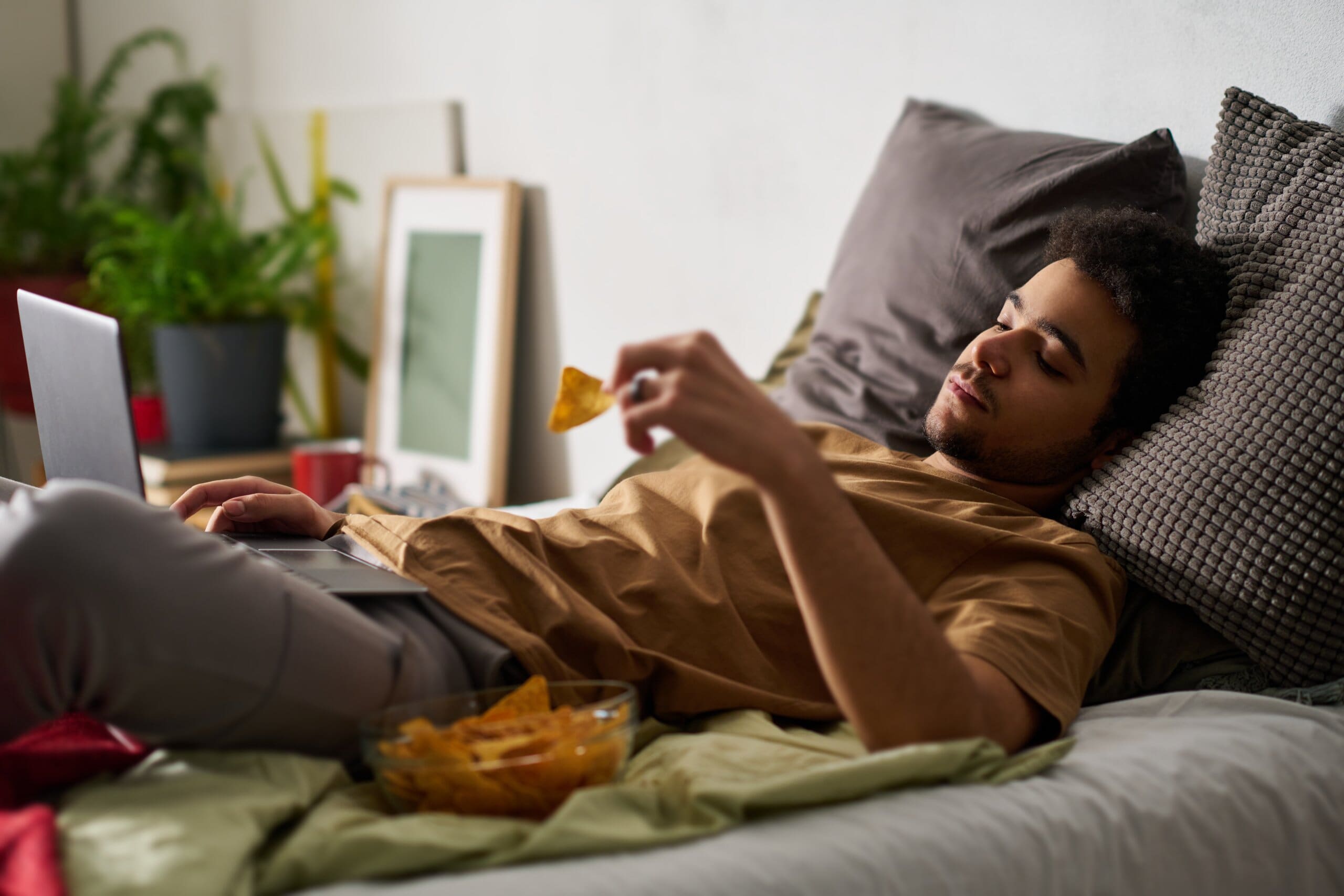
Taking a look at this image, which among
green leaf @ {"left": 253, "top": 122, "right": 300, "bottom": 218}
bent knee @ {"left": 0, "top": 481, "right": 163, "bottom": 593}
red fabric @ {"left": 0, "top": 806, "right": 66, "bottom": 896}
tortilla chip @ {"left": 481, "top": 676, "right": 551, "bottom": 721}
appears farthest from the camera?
green leaf @ {"left": 253, "top": 122, "right": 300, "bottom": 218}

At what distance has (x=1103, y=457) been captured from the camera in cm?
138

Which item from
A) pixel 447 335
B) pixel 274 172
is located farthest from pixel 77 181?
pixel 447 335

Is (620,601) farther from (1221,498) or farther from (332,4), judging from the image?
(332,4)

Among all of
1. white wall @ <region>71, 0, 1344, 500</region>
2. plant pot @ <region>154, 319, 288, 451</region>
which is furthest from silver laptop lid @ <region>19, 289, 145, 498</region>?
plant pot @ <region>154, 319, 288, 451</region>

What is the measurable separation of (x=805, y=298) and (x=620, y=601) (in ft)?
3.42

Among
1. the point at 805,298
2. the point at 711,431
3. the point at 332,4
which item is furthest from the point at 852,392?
the point at 332,4

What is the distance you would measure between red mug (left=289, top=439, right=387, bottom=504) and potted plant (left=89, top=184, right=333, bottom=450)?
0.26 meters

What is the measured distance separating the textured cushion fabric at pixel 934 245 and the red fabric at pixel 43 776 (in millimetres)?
924

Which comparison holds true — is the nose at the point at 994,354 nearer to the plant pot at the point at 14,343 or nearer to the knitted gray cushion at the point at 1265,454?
the knitted gray cushion at the point at 1265,454

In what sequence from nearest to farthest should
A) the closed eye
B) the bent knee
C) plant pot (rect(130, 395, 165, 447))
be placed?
the bent knee, the closed eye, plant pot (rect(130, 395, 165, 447))

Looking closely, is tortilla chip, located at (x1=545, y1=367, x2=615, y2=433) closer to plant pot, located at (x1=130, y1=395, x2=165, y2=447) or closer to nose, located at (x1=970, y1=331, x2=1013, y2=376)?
nose, located at (x1=970, y1=331, x2=1013, y2=376)

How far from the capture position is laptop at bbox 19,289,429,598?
116 centimetres

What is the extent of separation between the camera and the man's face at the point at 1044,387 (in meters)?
1.33

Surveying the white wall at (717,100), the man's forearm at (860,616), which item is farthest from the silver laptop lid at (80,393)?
the white wall at (717,100)
